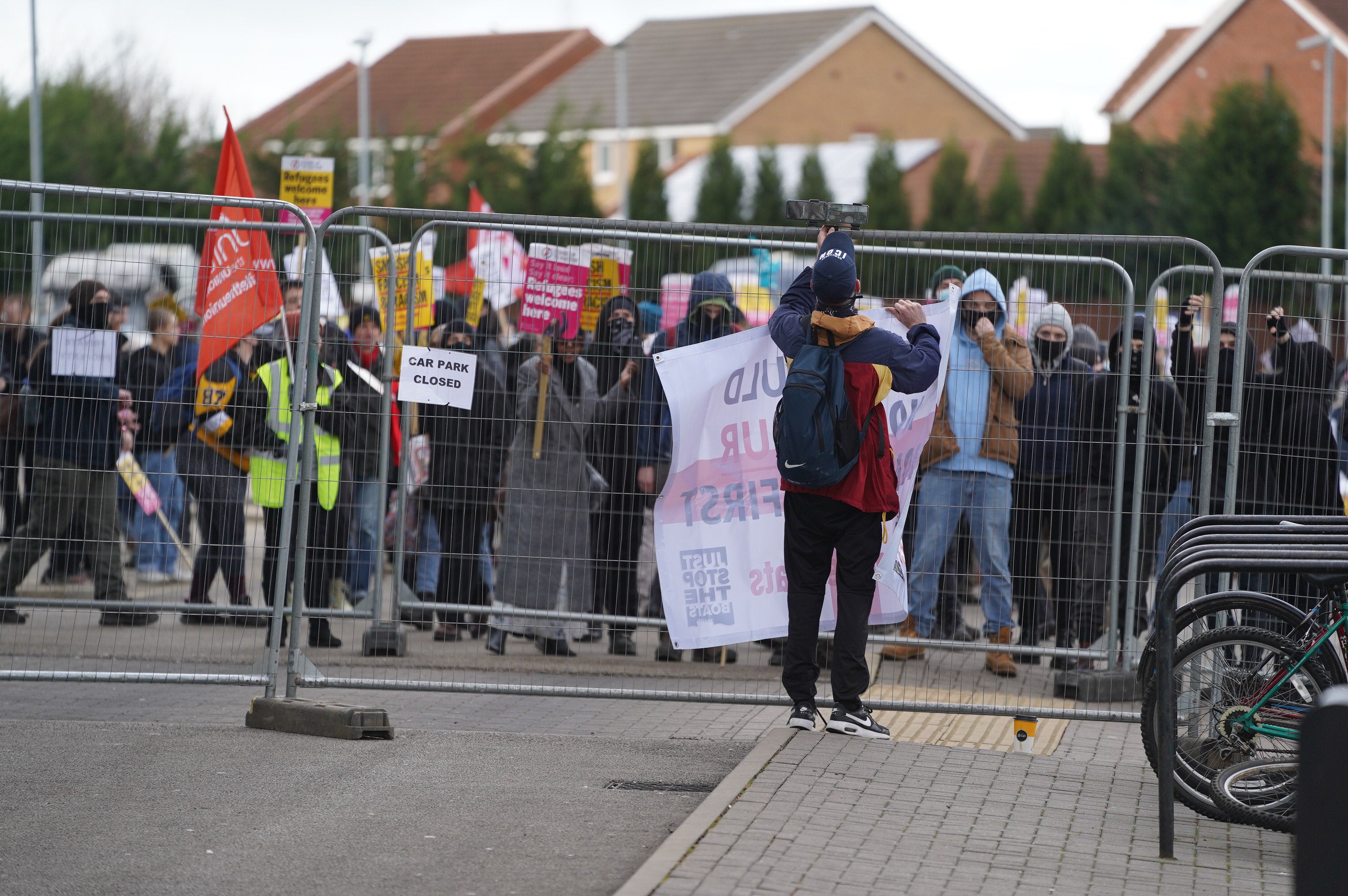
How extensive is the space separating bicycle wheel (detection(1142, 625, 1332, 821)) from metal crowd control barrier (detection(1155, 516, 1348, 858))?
0.24 metres

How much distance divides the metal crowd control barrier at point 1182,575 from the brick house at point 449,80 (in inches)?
2319

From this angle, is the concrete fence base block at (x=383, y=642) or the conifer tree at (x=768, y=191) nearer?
the concrete fence base block at (x=383, y=642)

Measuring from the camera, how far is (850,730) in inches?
270

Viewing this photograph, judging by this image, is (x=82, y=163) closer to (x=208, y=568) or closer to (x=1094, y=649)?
(x=208, y=568)

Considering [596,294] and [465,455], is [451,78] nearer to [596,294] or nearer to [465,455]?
[465,455]

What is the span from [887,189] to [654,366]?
126 ft

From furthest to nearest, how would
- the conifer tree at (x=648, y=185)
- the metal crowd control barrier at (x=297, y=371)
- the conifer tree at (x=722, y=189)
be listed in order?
1. the conifer tree at (x=648, y=185)
2. the conifer tree at (x=722, y=189)
3. the metal crowd control barrier at (x=297, y=371)

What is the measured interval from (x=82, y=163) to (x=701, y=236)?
3484 centimetres

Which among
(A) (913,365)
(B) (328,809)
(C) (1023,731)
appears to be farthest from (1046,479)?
(B) (328,809)

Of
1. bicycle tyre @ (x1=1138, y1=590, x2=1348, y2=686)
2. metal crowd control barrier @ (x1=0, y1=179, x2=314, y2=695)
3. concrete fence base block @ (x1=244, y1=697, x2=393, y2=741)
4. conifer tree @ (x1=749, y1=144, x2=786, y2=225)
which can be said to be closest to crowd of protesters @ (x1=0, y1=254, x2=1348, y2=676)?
metal crowd control barrier @ (x1=0, y1=179, x2=314, y2=695)

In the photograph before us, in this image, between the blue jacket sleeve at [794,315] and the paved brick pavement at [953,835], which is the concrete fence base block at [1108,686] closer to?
the paved brick pavement at [953,835]

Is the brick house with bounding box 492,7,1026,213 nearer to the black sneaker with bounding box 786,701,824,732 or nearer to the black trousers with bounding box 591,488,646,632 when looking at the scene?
the black trousers with bounding box 591,488,646,632

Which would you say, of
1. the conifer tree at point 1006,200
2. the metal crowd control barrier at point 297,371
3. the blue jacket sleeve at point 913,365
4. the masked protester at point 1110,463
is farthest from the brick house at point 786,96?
the blue jacket sleeve at point 913,365

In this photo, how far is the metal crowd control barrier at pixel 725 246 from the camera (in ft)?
24.5
